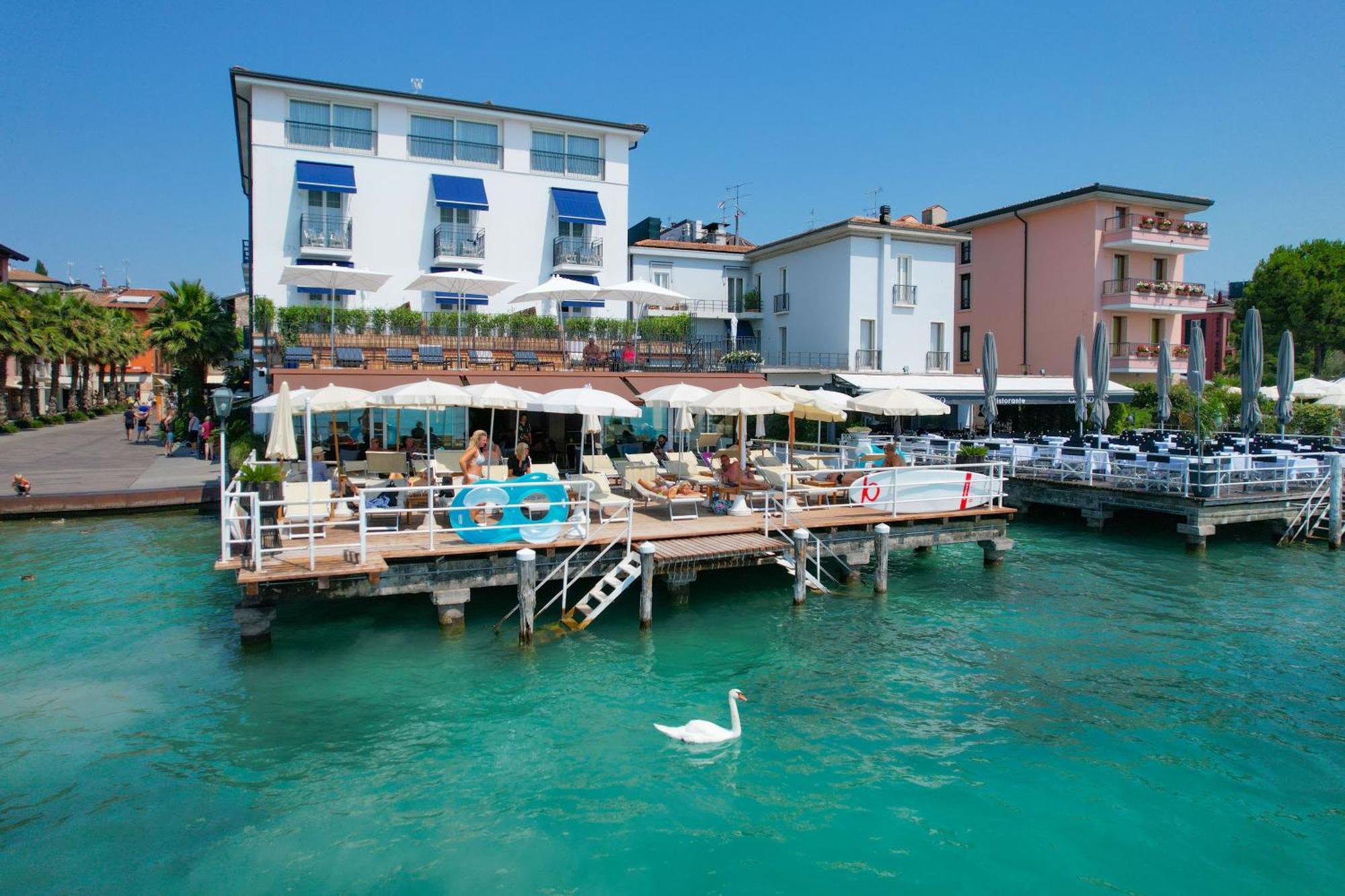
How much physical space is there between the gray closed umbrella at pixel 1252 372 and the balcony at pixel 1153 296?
19787 millimetres

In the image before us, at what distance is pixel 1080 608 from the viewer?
649 inches


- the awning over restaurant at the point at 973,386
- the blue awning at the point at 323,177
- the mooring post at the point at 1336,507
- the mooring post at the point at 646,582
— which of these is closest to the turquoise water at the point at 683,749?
the mooring post at the point at 646,582

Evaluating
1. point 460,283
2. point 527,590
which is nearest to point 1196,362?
point 460,283

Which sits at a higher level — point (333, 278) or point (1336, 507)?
Result: point (333, 278)

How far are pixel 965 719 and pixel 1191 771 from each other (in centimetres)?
261

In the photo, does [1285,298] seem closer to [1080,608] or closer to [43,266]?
[1080,608]

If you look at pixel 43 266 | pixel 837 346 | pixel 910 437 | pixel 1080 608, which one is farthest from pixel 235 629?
pixel 43 266

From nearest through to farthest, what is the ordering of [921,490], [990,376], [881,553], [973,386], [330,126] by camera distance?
[881,553] → [921,490] → [990,376] → [330,126] → [973,386]

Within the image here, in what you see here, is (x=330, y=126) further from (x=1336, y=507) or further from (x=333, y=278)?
(x=1336, y=507)

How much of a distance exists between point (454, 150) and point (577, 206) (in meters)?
5.05

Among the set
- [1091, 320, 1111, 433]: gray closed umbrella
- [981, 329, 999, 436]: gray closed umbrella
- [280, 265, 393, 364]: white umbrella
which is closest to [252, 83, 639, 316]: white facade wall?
[280, 265, 393, 364]: white umbrella

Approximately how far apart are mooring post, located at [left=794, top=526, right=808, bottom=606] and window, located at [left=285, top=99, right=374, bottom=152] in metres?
24.1

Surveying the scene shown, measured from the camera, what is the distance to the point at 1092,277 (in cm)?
4256

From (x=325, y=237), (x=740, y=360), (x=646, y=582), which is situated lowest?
(x=646, y=582)
